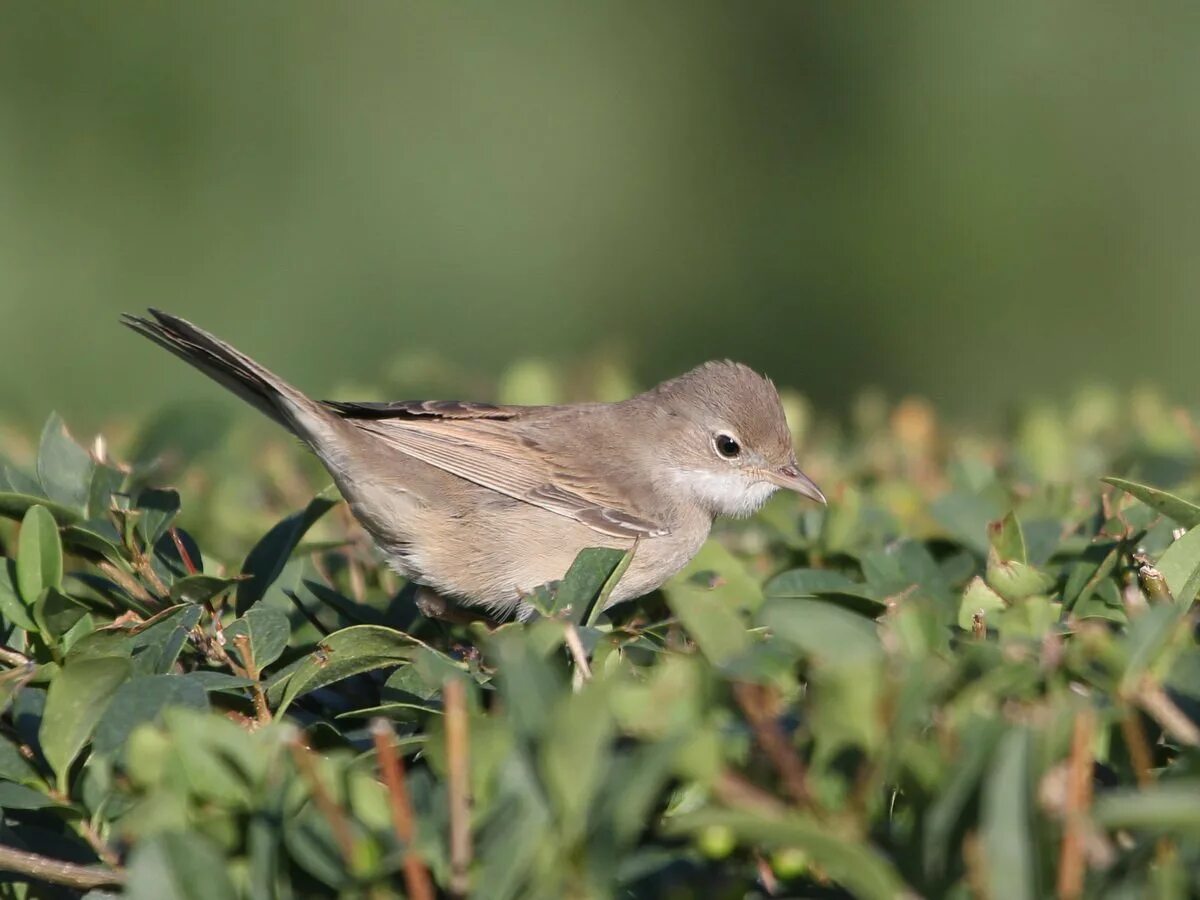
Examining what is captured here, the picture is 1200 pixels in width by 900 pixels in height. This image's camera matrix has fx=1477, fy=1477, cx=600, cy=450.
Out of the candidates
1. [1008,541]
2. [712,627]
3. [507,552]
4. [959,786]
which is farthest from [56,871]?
[507,552]

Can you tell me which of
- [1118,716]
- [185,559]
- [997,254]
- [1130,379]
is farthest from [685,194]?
[1118,716]

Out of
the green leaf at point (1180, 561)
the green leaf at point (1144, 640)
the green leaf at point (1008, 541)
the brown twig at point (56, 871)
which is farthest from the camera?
the green leaf at point (1008, 541)

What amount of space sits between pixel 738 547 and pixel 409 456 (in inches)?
48.7

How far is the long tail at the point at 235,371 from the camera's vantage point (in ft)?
13.2

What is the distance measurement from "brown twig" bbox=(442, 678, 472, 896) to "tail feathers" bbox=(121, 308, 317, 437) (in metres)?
2.41

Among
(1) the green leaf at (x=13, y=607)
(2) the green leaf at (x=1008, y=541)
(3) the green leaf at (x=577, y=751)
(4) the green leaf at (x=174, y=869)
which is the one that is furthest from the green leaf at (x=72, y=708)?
(2) the green leaf at (x=1008, y=541)

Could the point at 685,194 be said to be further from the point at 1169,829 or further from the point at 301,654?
the point at 1169,829

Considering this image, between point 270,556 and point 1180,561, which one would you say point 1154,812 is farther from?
point 270,556

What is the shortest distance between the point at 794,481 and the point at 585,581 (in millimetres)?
1918

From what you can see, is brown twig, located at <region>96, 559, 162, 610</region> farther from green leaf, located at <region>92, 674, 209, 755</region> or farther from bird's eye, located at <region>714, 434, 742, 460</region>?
bird's eye, located at <region>714, 434, 742, 460</region>

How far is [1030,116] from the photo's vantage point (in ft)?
36.7

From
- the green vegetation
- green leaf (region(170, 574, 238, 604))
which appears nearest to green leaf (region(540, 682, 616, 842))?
the green vegetation

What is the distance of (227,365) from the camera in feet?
13.8

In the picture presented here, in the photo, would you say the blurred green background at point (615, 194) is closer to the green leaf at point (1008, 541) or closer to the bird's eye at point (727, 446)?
the bird's eye at point (727, 446)
